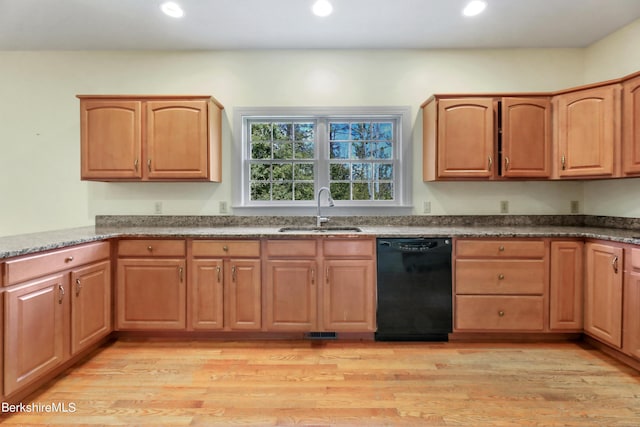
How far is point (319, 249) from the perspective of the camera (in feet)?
8.80

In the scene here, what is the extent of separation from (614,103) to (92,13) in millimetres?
4202

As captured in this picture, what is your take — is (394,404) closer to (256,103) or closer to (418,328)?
(418,328)

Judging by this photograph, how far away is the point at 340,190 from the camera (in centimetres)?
339

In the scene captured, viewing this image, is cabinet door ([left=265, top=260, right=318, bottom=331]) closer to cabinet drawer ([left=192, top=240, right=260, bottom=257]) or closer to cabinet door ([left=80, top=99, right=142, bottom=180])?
cabinet drawer ([left=192, top=240, right=260, bottom=257])

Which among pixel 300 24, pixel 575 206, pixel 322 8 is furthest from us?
pixel 575 206

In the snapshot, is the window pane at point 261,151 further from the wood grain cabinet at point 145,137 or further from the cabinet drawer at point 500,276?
the cabinet drawer at point 500,276

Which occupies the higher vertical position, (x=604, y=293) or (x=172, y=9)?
(x=172, y=9)

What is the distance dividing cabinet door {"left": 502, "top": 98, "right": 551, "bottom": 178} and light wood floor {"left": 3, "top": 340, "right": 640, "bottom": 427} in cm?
157

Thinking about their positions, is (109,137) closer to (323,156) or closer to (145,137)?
(145,137)

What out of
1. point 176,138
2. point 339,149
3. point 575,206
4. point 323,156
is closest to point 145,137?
point 176,138

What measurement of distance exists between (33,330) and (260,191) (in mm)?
2032

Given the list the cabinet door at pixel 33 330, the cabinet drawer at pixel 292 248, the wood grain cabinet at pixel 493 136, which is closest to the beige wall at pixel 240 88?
the wood grain cabinet at pixel 493 136
